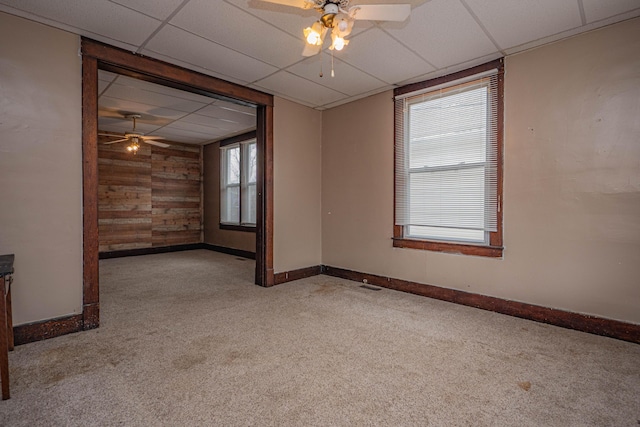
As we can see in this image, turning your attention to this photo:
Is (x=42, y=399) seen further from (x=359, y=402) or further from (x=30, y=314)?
(x=359, y=402)

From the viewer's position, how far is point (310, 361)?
223 cm

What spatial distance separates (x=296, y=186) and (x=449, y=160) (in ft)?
6.92

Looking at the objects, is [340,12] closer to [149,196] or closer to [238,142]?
[238,142]

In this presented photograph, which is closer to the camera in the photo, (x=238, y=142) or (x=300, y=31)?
(x=300, y=31)

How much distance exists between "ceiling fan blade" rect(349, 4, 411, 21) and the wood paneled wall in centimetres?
640

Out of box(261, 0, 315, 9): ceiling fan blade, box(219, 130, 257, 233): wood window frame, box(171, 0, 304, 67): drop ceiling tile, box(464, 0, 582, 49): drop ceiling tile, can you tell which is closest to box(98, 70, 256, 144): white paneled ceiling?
box(219, 130, 257, 233): wood window frame

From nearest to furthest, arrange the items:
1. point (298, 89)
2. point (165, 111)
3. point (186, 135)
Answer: point (298, 89)
point (165, 111)
point (186, 135)

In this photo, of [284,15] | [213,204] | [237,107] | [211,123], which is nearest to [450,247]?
[284,15]

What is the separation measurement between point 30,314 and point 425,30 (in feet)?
13.0

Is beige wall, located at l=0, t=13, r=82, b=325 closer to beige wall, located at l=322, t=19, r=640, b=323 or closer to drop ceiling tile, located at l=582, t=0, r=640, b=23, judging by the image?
beige wall, located at l=322, t=19, r=640, b=323

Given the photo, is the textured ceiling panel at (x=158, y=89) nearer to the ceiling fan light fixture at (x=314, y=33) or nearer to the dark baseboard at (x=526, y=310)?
the ceiling fan light fixture at (x=314, y=33)

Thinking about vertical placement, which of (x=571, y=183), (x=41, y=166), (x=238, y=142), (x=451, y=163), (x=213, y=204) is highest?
(x=238, y=142)

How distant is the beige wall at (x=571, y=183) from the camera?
2.58 metres

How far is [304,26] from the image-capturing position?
2.62 meters
